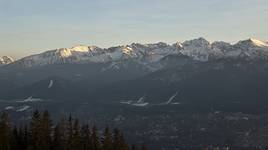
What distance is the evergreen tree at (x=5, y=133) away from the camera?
136 metres

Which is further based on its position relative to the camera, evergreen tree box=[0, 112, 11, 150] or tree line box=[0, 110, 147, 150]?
tree line box=[0, 110, 147, 150]

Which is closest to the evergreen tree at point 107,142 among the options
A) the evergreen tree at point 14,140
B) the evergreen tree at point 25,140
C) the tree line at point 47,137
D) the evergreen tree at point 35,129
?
the tree line at point 47,137

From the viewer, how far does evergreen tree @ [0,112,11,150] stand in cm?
13612

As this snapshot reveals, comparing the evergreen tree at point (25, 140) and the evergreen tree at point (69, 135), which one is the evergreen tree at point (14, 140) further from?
the evergreen tree at point (69, 135)

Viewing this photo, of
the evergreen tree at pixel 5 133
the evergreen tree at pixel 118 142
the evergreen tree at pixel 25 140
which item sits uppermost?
the evergreen tree at pixel 5 133

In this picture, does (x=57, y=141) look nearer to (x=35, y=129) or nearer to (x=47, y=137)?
(x=47, y=137)

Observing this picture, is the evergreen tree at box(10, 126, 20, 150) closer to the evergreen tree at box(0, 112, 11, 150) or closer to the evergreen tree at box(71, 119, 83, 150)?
the evergreen tree at box(0, 112, 11, 150)

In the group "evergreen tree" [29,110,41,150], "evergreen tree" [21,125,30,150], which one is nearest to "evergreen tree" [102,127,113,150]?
"evergreen tree" [29,110,41,150]

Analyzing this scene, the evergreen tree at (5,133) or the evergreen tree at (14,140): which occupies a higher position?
the evergreen tree at (5,133)

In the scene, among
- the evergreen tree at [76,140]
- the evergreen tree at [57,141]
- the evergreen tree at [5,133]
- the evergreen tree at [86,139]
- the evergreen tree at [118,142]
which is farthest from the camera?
the evergreen tree at [118,142]

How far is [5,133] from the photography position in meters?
140

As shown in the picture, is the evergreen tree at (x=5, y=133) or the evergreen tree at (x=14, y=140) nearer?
the evergreen tree at (x=5, y=133)

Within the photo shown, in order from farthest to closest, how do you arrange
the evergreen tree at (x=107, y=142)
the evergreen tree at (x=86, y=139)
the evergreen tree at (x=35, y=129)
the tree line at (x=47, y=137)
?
the evergreen tree at (x=107, y=142) → the evergreen tree at (x=86, y=139) → the evergreen tree at (x=35, y=129) → the tree line at (x=47, y=137)

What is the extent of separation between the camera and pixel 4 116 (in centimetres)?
14600
